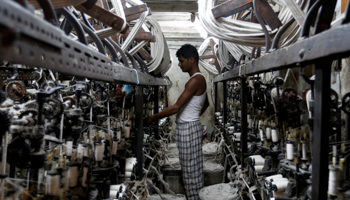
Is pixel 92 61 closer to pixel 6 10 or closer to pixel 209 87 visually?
pixel 6 10

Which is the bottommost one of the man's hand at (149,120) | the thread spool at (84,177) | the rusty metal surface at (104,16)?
the thread spool at (84,177)

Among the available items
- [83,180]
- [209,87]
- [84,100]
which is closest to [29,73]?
[84,100]

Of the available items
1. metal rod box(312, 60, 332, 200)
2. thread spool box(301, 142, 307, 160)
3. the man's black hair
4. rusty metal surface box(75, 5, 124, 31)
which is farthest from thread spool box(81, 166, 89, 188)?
the man's black hair

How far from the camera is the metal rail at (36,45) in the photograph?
0.63 m

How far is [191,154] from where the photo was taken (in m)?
3.71

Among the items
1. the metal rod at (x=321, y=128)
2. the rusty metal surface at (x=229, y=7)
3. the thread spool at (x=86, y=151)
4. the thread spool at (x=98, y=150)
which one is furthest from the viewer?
the rusty metal surface at (x=229, y=7)

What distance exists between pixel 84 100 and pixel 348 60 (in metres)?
2.14

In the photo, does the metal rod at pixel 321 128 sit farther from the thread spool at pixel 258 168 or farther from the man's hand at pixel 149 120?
the man's hand at pixel 149 120

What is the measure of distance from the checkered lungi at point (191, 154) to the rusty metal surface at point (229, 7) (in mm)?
1636

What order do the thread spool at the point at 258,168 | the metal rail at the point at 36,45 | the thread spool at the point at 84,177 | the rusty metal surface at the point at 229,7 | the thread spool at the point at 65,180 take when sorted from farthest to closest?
the thread spool at the point at 258,168 → the rusty metal surface at the point at 229,7 → the thread spool at the point at 84,177 → the thread spool at the point at 65,180 → the metal rail at the point at 36,45

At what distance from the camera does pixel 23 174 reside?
194 centimetres

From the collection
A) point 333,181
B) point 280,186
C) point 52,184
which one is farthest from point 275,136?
point 52,184

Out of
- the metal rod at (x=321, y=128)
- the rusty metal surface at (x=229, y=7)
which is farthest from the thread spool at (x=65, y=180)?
the rusty metal surface at (x=229, y=7)

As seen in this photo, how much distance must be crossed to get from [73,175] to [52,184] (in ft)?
0.85
